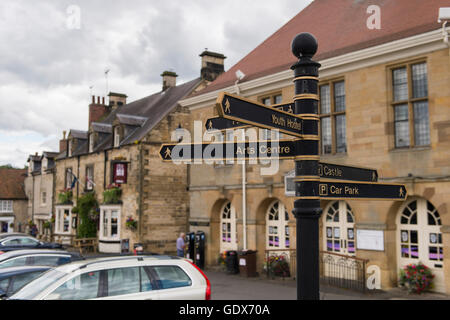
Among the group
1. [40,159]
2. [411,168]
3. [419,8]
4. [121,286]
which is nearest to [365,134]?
[411,168]

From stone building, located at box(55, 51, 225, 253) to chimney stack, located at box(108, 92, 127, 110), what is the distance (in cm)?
829

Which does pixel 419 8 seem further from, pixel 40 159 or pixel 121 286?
pixel 40 159

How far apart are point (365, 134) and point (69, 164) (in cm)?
2560

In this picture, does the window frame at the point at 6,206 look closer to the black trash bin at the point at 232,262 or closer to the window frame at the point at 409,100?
the black trash bin at the point at 232,262

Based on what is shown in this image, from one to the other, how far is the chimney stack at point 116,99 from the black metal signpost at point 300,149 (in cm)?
3773

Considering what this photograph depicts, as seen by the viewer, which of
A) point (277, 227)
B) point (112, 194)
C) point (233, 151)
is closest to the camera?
point (233, 151)

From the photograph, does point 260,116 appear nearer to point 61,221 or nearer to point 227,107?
point 227,107

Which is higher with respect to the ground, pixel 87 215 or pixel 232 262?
pixel 87 215

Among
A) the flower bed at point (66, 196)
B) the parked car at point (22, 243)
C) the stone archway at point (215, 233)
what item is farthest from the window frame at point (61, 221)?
the stone archway at point (215, 233)

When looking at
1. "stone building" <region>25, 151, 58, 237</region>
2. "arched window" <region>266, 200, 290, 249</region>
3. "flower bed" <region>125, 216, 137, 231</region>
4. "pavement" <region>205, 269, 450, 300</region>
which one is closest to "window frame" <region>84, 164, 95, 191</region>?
"flower bed" <region>125, 216, 137, 231</region>

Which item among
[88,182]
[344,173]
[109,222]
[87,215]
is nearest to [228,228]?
[109,222]

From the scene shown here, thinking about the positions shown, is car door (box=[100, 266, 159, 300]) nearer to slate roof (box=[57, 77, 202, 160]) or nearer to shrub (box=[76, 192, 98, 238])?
slate roof (box=[57, 77, 202, 160])

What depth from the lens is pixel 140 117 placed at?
29.1 meters

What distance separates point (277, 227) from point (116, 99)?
26.6 m
